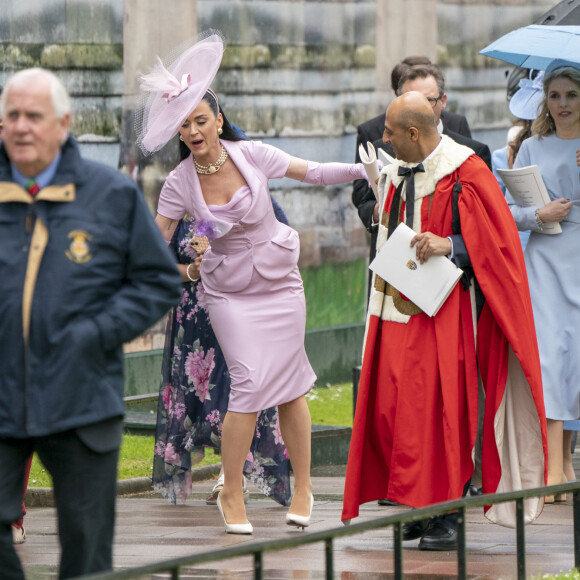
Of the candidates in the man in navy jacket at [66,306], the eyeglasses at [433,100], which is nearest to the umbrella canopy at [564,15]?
the eyeglasses at [433,100]

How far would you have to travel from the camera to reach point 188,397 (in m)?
8.46

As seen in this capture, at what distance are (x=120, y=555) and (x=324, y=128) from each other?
7340 mm

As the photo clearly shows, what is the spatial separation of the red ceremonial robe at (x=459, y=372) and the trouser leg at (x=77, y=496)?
2.42 meters

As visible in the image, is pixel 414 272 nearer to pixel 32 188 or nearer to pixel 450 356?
pixel 450 356

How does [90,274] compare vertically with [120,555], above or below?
above

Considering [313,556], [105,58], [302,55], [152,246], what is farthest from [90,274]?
[302,55]

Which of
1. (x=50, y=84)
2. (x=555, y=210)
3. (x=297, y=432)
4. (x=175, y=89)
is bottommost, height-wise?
(x=297, y=432)

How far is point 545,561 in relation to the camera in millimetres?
6402

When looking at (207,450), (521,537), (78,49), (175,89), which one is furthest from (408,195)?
(78,49)

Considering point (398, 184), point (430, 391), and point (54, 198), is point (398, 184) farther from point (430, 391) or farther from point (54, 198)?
point (54, 198)

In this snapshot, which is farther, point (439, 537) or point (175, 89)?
point (175, 89)

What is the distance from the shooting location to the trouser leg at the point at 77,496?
4453 millimetres

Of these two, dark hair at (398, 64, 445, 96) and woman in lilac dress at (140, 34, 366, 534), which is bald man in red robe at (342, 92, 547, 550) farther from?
dark hair at (398, 64, 445, 96)

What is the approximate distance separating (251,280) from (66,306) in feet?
9.86
